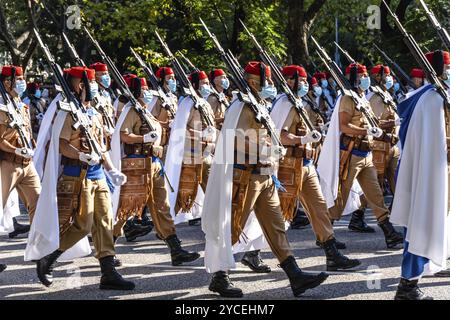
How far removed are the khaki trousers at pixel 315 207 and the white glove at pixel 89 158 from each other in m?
2.11

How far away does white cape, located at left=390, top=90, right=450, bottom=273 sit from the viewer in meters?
6.60

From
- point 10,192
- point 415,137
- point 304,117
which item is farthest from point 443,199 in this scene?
point 10,192

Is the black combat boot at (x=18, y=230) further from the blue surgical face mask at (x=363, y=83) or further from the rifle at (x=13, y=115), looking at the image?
the blue surgical face mask at (x=363, y=83)

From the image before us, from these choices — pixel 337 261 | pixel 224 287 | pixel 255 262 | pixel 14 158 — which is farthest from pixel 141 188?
pixel 224 287

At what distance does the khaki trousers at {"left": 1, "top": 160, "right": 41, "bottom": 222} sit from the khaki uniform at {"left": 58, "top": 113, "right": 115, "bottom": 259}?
4.96 ft

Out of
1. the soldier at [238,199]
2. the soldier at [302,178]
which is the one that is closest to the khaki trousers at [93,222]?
the soldier at [238,199]

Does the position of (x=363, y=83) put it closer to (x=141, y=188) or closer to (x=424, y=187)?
(x=141, y=188)

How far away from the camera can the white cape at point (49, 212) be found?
24.4ft

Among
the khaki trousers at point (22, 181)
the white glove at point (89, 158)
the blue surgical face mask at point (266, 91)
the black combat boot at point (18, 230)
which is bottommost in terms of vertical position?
the black combat boot at point (18, 230)

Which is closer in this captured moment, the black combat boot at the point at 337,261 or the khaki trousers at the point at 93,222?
the khaki trousers at the point at 93,222

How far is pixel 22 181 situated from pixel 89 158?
1.91m

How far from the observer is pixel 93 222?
763cm

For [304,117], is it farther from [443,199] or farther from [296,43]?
[296,43]

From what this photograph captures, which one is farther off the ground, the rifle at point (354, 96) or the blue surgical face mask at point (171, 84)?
the blue surgical face mask at point (171, 84)
